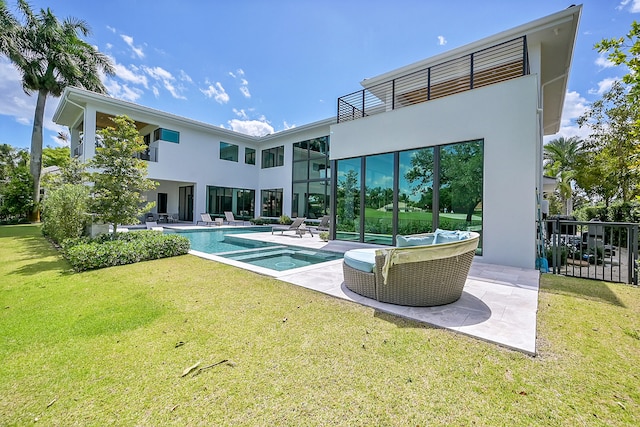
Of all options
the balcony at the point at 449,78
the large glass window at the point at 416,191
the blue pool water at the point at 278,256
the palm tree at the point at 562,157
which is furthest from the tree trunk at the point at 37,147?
the palm tree at the point at 562,157

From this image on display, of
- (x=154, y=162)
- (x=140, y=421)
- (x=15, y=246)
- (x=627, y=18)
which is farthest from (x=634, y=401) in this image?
(x=154, y=162)

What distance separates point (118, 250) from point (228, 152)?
52.6ft

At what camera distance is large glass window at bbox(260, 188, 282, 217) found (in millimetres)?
21406

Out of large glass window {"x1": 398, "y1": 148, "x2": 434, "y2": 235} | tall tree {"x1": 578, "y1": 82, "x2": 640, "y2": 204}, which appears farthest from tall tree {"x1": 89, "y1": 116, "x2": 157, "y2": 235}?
tall tree {"x1": 578, "y1": 82, "x2": 640, "y2": 204}

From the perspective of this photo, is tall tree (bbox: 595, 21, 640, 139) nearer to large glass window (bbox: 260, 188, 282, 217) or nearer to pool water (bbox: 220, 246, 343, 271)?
pool water (bbox: 220, 246, 343, 271)

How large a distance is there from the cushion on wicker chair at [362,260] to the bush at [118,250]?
5.72m

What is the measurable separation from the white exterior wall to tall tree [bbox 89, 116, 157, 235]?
365 inches

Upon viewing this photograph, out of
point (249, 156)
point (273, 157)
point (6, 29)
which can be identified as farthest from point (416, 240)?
point (6, 29)

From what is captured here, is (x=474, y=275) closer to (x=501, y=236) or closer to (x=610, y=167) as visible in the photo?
(x=501, y=236)

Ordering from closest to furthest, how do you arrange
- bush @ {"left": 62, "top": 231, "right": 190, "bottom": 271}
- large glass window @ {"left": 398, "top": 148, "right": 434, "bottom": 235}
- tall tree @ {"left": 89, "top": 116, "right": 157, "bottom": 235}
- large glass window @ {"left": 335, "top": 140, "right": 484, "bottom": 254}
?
bush @ {"left": 62, "top": 231, "right": 190, "bottom": 271}
large glass window @ {"left": 335, "top": 140, "right": 484, "bottom": 254}
tall tree @ {"left": 89, "top": 116, "right": 157, "bottom": 235}
large glass window @ {"left": 398, "top": 148, "right": 434, "bottom": 235}

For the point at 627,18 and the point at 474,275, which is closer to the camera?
the point at 474,275

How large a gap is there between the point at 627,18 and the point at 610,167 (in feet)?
30.8

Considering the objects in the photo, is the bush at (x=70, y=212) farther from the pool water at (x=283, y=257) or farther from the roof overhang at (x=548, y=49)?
the roof overhang at (x=548, y=49)

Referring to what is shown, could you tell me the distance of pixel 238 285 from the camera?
5.07m
